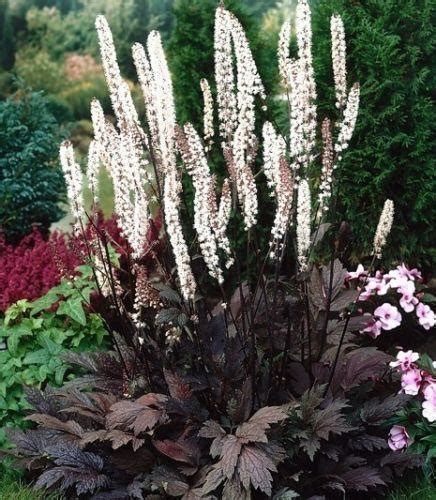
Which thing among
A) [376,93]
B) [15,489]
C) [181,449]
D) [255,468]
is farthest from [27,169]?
[255,468]

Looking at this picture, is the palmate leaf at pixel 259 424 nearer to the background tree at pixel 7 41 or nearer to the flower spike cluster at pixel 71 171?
the flower spike cluster at pixel 71 171

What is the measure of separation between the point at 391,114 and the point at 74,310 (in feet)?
6.84

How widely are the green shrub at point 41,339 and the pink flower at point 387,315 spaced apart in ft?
4.73

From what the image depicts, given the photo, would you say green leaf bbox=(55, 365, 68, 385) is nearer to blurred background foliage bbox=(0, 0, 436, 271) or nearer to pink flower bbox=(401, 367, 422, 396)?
pink flower bbox=(401, 367, 422, 396)

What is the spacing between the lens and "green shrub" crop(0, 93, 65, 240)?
19.2ft

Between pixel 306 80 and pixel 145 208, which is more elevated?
pixel 306 80

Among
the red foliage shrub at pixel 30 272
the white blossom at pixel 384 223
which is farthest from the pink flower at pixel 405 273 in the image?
the red foliage shrub at pixel 30 272

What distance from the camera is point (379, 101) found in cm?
443

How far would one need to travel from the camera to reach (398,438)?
10.8 ft

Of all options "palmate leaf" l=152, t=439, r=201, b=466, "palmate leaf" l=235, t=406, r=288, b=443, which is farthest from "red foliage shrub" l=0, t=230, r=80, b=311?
"palmate leaf" l=235, t=406, r=288, b=443

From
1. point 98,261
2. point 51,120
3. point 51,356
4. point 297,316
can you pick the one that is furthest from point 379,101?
point 51,120

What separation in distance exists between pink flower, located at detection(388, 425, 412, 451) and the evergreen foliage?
1.47 meters

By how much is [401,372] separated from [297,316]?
1.89 ft

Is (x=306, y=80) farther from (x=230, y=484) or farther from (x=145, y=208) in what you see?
(x=230, y=484)
